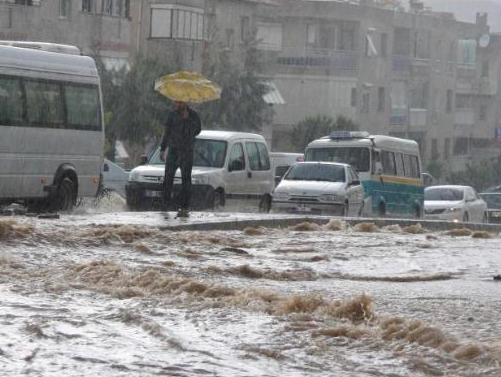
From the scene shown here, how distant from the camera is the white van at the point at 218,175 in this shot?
27.8 metres

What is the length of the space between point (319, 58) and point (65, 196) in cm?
5925

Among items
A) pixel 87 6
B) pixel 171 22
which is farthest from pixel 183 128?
pixel 171 22

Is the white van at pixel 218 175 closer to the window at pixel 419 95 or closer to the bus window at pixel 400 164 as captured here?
the bus window at pixel 400 164

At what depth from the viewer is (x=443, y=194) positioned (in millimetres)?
43250

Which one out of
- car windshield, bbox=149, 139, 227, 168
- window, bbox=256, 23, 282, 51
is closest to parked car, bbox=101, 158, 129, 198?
car windshield, bbox=149, 139, 227, 168

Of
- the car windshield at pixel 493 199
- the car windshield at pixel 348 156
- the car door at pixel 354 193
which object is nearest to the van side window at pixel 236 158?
the car door at pixel 354 193

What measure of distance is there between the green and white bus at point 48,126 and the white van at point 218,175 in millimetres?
1524

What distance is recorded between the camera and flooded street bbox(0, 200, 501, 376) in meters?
A: 8.55

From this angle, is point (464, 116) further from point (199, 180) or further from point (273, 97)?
point (199, 180)

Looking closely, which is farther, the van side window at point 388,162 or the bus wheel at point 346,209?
the van side window at point 388,162

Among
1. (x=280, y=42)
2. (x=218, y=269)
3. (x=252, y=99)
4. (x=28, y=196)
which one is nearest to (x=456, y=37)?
(x=280, y=42)

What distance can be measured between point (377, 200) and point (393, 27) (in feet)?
183

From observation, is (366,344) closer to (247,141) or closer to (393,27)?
(247,141)

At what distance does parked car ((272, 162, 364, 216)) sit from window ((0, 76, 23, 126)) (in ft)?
26.1
